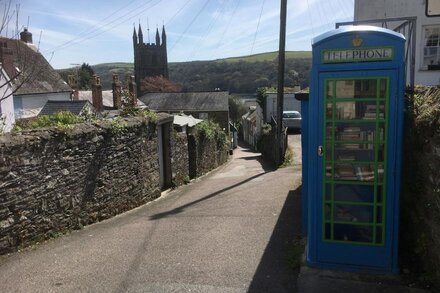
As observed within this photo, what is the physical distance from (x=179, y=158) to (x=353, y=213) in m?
9.33

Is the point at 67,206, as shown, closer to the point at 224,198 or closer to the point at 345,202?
the point at 224,198

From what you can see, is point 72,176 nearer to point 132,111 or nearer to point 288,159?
point 132,111

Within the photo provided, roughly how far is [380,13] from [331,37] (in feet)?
36.9

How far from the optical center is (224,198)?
10297 mm

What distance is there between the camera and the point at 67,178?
24.7ft

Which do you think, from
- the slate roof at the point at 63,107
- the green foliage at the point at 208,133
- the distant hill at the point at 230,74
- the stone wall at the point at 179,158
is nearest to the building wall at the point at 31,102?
the slate roof at the point at 63,107

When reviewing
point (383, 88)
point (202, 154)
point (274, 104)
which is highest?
point (274, 104)

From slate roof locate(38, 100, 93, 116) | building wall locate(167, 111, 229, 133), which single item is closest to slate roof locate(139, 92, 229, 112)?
building wall locate(167, 111, 229, 133)

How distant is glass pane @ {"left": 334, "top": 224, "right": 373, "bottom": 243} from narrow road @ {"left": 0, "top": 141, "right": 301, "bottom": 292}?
770mm

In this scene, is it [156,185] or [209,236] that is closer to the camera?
[209,236]

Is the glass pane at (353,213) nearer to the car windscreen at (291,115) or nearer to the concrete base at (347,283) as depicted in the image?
the concrete base at (347,283)

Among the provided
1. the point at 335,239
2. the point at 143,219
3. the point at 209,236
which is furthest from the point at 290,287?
the point at 143,219

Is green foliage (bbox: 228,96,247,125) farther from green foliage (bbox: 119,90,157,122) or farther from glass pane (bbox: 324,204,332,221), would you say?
glass pane (bbox: 324,204,332,221)

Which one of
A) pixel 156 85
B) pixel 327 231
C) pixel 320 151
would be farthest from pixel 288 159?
pixel 156 85
